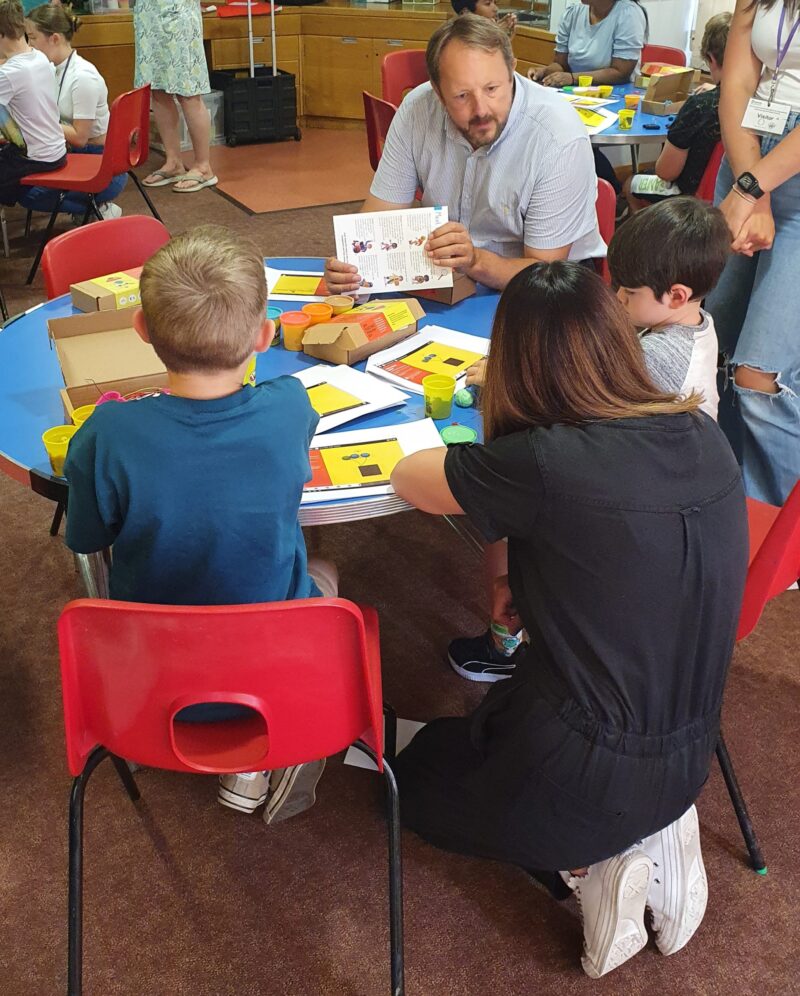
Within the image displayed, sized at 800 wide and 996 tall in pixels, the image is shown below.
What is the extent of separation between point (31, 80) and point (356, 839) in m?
3.71

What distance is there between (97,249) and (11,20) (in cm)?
230

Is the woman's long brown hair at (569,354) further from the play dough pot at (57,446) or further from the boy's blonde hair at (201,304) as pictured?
the play dough pot at (57,446)

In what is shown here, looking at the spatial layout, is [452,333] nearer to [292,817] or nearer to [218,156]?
[292,817]

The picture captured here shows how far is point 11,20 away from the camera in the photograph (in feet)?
13.4

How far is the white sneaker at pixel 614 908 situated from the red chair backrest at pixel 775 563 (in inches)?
17.8

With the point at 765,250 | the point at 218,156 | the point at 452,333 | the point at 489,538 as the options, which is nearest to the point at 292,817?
the point at 489,538

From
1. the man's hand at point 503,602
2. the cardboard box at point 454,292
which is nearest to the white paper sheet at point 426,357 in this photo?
the cardboard box at point 454,292

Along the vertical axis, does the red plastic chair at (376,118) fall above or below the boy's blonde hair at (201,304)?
below

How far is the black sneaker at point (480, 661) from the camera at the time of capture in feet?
7.75

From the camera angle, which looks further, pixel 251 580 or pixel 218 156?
pixel 218 156

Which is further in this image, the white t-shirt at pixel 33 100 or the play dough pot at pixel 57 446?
the white t-shirt at pixel 33 100

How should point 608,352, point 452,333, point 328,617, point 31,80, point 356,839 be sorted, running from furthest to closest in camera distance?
point 31,80 → point 452,333 → point 356,839 → point 608,352 → point 328,617

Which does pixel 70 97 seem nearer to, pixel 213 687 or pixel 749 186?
pixel 749 186

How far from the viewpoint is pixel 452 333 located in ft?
7.22
